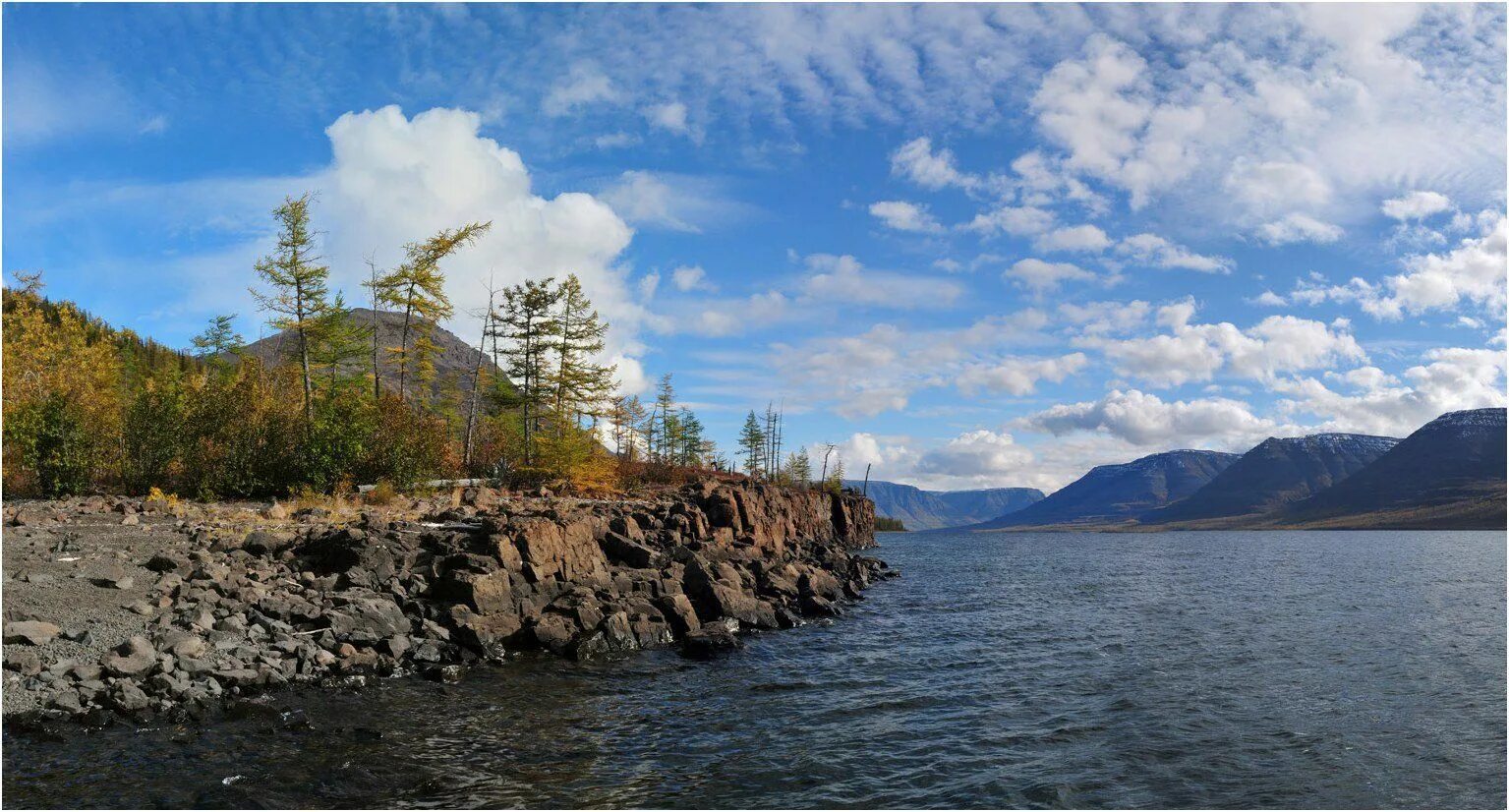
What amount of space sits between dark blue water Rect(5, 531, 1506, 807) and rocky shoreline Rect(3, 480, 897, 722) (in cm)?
131

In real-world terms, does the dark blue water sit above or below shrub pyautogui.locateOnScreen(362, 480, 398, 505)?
below

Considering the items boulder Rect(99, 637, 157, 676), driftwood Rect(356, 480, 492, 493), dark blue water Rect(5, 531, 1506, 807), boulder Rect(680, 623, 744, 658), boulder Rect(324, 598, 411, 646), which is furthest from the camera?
driftwood Rect(356, 480, 492, 493)

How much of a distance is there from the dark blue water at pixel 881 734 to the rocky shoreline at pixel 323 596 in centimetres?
131

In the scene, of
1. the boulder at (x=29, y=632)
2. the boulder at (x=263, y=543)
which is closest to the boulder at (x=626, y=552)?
the boulder at (x=263, y=543)

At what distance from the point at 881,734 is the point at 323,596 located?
15.6m

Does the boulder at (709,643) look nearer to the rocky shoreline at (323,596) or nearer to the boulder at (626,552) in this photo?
the rocky shoreline at (323,596)

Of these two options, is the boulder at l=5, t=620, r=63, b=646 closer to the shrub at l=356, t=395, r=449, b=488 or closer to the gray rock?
the gray rock

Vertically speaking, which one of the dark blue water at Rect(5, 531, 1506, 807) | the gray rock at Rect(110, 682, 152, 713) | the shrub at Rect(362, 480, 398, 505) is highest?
the shrub at Rect(362, 480, 398, 505)

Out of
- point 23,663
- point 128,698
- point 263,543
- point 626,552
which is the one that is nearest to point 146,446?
point 263,543

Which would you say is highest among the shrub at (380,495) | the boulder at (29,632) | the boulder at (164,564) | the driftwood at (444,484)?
the driftwood at (444,484)

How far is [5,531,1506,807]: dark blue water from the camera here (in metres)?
12.4

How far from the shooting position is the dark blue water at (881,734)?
12375 millimetres

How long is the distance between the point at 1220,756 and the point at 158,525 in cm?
3148

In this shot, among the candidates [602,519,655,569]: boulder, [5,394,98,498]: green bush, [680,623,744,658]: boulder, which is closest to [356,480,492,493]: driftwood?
[5,394,98,498]: green bush
